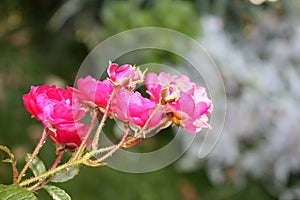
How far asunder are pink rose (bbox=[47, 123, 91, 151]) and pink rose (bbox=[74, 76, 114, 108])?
0.03 m

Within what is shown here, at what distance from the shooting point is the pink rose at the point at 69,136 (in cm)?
55

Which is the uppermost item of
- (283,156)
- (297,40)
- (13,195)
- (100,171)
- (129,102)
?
(297,40)

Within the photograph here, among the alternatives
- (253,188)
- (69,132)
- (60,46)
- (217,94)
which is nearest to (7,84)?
(60,46)

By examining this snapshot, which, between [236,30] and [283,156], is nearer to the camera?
[283,156]

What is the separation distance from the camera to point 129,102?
530 millimetres

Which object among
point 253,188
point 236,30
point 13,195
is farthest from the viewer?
point 236,30

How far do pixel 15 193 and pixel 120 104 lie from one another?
0.12m

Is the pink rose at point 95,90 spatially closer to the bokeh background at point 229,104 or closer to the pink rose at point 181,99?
the pink rose at point 181,99

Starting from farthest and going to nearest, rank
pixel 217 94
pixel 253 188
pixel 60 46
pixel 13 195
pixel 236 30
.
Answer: pixel 60 46
pixel 236 30
pixel 253 188
pixel 217 94
pixel 13 195

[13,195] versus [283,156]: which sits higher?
[283,156]

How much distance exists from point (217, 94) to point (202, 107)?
161 cm

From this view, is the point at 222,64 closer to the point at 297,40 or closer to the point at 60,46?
the point at 297,40

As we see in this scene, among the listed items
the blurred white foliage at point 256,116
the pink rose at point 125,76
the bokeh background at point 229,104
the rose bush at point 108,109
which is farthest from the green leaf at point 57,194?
the blurred white foliage at point 256,116

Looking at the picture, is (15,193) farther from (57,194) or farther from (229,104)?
(229,104)
